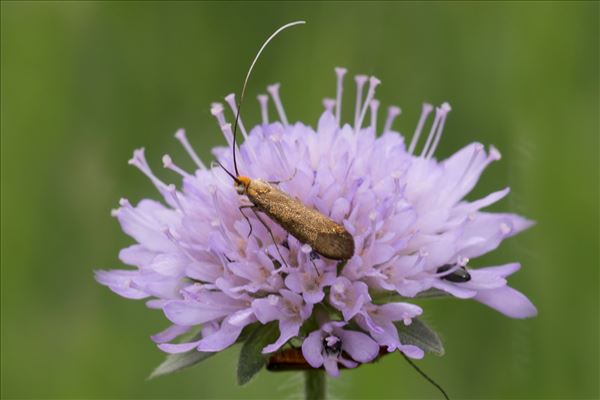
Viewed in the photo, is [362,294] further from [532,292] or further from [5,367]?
[5,367]

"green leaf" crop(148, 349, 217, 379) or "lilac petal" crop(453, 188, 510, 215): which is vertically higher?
"lilac petal" crop(453, 188, 510, 215)

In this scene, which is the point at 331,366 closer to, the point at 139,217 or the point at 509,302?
the point at 509,302

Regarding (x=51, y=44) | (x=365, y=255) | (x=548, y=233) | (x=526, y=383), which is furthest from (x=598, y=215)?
(x=51, y=44)

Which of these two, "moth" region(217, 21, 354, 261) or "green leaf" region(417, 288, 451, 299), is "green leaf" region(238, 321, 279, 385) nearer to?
"moth" region(217, 21, 354, 261)

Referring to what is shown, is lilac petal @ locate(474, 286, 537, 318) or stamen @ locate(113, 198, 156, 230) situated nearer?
lilac petal @ locate(474, 286, 537, 318)

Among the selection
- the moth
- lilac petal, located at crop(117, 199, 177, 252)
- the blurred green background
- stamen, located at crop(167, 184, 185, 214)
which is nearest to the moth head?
the moth

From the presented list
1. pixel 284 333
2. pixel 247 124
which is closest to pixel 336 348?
pixel 284 333
